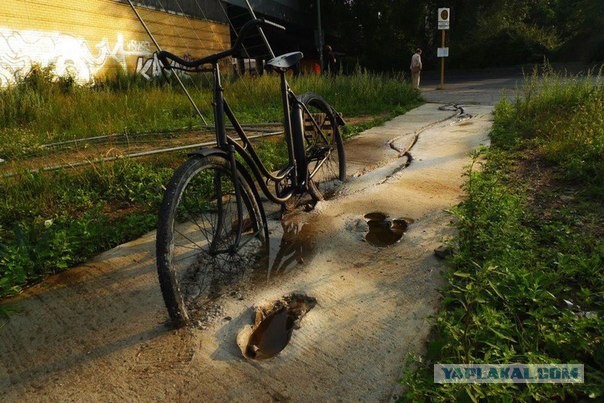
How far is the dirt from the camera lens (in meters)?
1.61

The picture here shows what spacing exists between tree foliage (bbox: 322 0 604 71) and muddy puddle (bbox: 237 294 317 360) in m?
24.5

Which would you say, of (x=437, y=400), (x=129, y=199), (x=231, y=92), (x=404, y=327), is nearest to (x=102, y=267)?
(x=129, y=199)

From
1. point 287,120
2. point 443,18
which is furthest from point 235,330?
point 443,18

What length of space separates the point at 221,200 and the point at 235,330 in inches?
29.1

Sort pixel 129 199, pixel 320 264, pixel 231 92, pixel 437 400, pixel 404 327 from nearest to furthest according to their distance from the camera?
pixel 437 400
pixel 404 327
pixel 320 264
pixel 129 199
pixel 231 92

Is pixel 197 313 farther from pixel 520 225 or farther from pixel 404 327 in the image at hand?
pixel 520 225

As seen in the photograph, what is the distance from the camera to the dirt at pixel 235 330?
1.61 m

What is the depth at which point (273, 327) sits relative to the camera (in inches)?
77.5

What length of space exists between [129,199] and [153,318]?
189cm

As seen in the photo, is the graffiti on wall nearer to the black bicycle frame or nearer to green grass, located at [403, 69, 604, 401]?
the black bicycle frame

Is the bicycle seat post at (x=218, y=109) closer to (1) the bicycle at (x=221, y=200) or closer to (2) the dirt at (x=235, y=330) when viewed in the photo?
(1) the bicycle at (x=221, y=200)

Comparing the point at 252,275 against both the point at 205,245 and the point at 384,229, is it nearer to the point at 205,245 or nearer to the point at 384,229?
the point at 205,245

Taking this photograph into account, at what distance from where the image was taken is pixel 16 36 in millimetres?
10133

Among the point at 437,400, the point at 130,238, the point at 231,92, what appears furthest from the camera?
the point at 231,92
